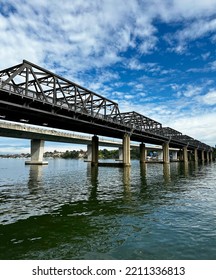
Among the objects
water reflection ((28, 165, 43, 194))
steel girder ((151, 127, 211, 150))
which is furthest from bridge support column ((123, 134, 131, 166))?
steel girder ((151, 127, 211, 150))

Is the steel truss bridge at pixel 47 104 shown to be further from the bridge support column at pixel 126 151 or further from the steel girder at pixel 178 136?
the steel girder at pixel 178 136

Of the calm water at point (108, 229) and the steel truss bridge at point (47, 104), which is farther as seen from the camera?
the steel truss bridge at point (47, 104)

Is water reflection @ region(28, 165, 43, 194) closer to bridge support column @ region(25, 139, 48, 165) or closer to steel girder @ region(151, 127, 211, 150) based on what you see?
bridge support column @ region(25, 139, 48, 165)

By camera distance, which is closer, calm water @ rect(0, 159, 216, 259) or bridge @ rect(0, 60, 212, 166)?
calm water @ rect(0, 159, 216, 259)

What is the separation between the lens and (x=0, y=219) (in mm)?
14570

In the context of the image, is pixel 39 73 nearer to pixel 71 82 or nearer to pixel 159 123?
pixel 71 82

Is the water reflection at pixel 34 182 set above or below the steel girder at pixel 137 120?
below

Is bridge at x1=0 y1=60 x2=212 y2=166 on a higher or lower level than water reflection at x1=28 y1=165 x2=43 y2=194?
higher

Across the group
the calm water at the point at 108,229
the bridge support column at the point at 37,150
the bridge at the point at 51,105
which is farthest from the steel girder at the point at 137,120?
the calm water at the point at 108,229

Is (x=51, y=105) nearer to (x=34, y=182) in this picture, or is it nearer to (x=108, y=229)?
(x=34, y=182)

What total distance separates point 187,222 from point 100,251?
677cm
